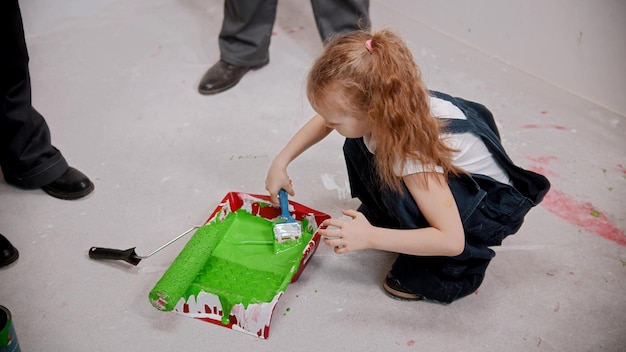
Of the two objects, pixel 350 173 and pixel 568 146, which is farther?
pixel 568 146

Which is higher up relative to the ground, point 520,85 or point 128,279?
point 520,85

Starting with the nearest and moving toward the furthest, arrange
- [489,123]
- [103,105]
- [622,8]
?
[489,123], [622,8], [103,105]

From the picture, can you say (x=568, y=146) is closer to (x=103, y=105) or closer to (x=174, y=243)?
(x=174, y=243)

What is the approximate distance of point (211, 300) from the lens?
0.97 metres

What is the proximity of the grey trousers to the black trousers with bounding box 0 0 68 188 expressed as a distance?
587 mm

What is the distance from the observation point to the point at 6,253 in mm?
1088

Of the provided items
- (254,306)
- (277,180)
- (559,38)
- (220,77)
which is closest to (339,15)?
(220,77)

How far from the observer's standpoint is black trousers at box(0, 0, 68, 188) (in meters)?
1.06

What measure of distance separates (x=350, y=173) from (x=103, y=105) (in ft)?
2.59

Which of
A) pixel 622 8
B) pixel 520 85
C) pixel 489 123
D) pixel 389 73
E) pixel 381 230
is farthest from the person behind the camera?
pixel 520 85

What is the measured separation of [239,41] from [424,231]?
0.95 m

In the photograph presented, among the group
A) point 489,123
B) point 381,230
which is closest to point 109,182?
point 381,230

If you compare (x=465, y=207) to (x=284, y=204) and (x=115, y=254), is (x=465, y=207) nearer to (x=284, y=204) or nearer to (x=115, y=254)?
(x=284, y=204)

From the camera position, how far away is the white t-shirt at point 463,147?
895mm
